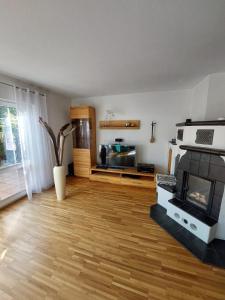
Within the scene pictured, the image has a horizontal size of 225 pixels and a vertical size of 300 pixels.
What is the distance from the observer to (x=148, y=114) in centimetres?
369

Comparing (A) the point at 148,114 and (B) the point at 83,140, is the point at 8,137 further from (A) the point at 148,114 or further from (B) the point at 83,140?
(A) the point at 148,114

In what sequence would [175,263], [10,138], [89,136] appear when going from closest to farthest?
[175,263], [10,138], [89,136]

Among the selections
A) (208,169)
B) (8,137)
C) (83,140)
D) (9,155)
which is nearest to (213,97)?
(208,169)

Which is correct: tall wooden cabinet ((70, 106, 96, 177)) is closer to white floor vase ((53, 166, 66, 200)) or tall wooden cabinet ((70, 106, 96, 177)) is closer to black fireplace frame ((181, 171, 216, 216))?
white floor vase ((53, 166, 66, 200))

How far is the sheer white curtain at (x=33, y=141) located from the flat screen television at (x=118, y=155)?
141 cm

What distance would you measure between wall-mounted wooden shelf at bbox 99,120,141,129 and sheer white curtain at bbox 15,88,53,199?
155 cm

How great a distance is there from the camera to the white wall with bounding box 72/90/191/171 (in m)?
3.45

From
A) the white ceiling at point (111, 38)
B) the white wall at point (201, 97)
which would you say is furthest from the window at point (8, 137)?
the white wall at point (201, 97)

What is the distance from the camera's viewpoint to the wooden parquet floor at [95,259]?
132 centimetres

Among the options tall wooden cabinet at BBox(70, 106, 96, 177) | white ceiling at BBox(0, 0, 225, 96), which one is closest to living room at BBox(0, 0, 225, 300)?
white ceiling at BBox(0, 0, 225, 96)

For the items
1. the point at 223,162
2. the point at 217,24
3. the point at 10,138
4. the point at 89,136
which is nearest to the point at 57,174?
the point at 10,138

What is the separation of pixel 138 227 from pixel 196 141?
156 cm

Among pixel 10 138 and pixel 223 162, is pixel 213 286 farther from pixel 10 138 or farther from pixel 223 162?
pixel 10 138

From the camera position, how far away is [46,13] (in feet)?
3.56
